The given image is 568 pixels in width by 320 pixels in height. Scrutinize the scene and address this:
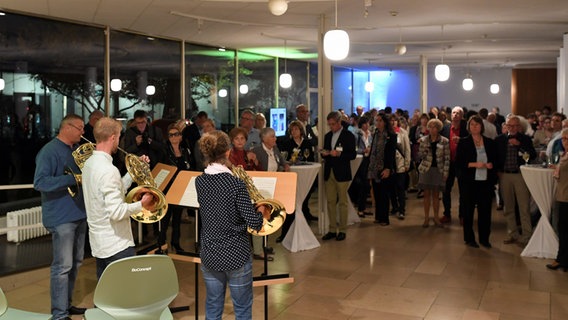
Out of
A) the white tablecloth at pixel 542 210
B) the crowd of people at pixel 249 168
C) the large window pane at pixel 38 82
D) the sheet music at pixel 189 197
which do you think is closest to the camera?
the crowd of people at pixel 249 168

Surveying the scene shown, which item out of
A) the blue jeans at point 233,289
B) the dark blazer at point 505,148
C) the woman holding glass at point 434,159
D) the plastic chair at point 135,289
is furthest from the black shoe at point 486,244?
the plastic chair at point 135,289

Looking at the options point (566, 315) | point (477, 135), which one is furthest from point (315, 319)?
point (477, 135)

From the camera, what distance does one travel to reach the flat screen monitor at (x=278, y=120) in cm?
1428

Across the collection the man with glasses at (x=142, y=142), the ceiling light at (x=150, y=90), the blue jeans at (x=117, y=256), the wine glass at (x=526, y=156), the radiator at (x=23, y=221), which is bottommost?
the radiator at (x=23, y=221)

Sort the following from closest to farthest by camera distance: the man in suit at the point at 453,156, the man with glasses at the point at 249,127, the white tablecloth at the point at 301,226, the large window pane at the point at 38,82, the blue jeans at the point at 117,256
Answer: the blue jeans at the point at 117,256 → the white tablecloth at the point at 301,226 → the large window pane at the point at 38,82 → the man with glasses at the point at 249,127 → the man in suit at the point at 453,156

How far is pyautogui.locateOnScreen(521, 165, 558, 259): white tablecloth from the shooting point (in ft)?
21.3

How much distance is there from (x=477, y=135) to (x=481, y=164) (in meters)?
0.42

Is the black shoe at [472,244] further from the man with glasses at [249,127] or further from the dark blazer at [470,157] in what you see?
the man with glasses at [249,127]

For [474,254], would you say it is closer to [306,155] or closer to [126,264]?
[306,155]

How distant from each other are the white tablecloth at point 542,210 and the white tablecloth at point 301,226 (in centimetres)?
245

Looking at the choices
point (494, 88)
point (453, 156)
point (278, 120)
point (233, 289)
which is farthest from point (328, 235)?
point (494, 88)

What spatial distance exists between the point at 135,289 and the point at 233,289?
0.67m

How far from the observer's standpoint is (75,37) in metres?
8.12

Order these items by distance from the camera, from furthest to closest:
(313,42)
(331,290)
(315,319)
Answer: (313,42) < (331,290) < (315,319)
